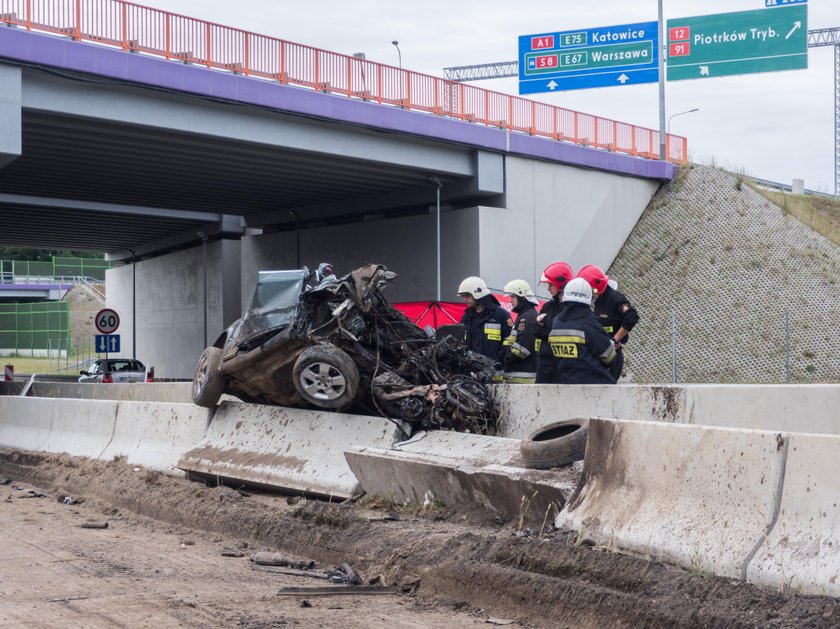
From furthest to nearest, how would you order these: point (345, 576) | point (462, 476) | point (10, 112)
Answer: point (10, 112), point (462, 476), point (345, 576)

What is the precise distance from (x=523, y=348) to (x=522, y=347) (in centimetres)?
2

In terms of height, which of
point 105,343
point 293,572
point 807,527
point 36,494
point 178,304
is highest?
point 178,304

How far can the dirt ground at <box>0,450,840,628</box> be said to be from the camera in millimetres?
5309

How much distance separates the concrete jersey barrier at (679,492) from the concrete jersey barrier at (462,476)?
0.42 meters

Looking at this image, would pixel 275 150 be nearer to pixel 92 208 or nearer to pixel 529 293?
pixel 92 208

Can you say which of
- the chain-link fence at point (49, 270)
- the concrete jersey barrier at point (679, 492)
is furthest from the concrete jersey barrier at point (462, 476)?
the chain-link fence at point (49, 270)

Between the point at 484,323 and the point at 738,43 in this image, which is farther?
the point at 738,43

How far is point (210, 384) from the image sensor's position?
11.0 m

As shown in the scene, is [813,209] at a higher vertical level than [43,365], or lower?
higher

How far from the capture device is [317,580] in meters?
6.81

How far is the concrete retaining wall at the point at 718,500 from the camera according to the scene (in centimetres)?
504

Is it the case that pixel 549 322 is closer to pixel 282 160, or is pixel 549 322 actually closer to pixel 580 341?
pixel 580 341

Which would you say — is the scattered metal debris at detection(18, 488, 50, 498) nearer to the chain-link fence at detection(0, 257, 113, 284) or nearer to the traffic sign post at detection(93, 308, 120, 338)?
the traffic sign post at detection(93, 308, 120, 338)

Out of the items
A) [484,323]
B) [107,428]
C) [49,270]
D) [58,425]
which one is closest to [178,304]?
[58,425]
